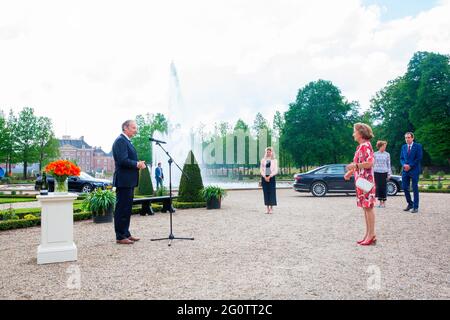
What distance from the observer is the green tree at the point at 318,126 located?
4481 cm

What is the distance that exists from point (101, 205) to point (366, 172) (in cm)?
699

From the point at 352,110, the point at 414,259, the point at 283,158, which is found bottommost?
the point at 414,259

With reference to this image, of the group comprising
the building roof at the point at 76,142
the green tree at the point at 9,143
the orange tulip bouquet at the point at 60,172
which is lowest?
the orange tulip bouquet at the point at 60,172

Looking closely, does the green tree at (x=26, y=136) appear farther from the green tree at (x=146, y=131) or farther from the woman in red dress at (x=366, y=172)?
the woman in red dress at (x=366, y=172)

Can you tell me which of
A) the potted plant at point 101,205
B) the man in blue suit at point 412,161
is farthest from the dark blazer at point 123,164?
the man in blue suit at point 412,161

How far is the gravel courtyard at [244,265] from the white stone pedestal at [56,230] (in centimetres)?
22

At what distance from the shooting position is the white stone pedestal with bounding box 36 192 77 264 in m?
5.60

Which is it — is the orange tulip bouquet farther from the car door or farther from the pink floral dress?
the car door

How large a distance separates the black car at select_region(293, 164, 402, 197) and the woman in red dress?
41.2 feet

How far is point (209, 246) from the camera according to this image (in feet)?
21.6

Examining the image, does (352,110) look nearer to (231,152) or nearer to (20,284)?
(231,152)

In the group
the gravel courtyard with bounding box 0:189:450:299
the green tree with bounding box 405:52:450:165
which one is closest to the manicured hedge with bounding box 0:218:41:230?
the gravel courtyard with bounding box 0:189:450:299

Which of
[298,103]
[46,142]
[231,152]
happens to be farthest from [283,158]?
[46,142]
